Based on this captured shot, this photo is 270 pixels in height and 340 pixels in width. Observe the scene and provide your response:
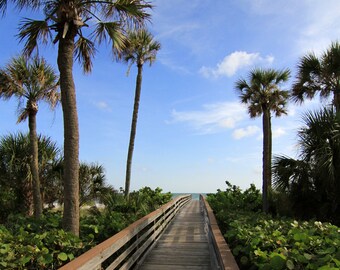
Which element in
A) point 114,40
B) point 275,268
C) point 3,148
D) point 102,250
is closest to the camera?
point 275,268

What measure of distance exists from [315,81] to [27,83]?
1034cm

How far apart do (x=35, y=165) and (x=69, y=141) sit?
4585mm

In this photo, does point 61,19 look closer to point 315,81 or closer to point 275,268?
point 275,268

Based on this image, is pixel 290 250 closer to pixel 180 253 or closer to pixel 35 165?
pixel 180 253

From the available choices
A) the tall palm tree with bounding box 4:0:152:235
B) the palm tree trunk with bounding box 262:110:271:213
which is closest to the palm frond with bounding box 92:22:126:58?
the tall palm tree with bounding box 4:0:152:235

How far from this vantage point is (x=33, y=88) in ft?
33.7

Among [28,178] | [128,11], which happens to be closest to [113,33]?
[128,11]

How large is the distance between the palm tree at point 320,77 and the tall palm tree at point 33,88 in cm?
908

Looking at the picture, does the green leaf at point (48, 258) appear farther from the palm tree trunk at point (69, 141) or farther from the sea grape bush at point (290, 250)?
the sea grape bush at point (290, 250)

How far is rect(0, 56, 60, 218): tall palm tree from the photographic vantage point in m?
9.74

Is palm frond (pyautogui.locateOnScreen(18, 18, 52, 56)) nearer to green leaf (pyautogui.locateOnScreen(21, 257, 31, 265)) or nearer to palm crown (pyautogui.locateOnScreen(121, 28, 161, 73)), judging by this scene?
green leaf (pyautogui.locateOnScreen(21, 257, 31, 265))

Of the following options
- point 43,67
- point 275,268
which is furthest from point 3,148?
point 275,268

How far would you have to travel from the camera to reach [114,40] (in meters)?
6.78

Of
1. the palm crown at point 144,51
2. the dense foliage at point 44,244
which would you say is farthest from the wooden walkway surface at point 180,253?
the palm crown at point 144,51
